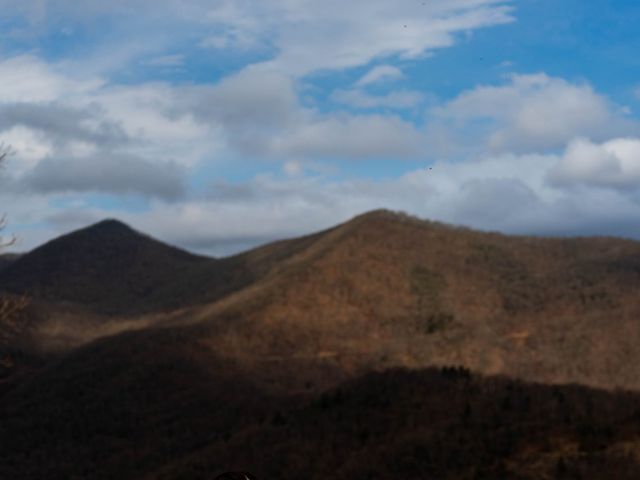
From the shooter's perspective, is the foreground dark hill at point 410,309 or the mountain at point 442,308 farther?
the foreground dark hill at point 410,309

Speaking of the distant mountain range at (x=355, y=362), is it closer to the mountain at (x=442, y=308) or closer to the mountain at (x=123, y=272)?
the mountain at (x=442, y=308)

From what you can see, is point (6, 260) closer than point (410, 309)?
No

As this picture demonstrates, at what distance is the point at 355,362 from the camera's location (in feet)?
134

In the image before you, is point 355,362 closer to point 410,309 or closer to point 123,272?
point 410,309

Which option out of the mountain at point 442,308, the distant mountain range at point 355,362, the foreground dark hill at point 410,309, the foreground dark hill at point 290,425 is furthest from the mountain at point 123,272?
the foreground dark hill at point 290,425

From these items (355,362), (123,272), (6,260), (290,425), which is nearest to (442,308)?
(355,362)

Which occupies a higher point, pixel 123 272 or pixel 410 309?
pixel 123 272

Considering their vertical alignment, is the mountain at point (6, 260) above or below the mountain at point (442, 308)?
above

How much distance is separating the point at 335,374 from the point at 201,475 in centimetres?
1580

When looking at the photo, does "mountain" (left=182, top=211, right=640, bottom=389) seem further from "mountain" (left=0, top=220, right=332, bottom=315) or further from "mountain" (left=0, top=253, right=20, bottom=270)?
"mountain" (left=0, top=253, right=20, bottom=270)

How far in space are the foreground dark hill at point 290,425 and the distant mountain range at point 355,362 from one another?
102 millimetres

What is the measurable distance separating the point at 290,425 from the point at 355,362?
1401cm

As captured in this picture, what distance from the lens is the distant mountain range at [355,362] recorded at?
22859 millimetres

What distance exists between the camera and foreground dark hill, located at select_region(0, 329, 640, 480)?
19.6m
